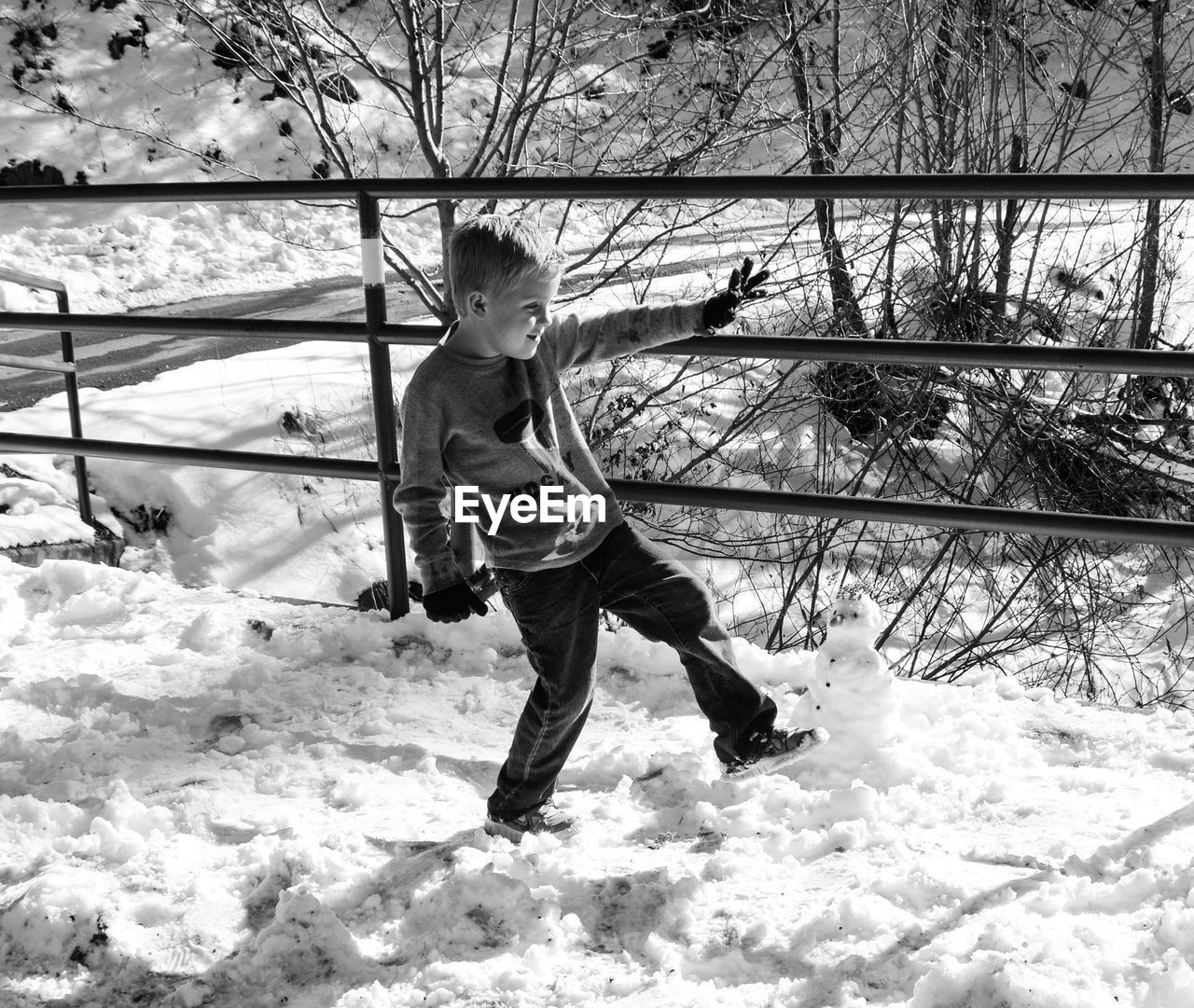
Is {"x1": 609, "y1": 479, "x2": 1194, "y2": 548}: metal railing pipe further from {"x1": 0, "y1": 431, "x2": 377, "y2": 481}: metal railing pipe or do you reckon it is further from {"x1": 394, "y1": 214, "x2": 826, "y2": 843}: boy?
{"x1": 0, "y1": 431, "x2": 377, "y2": 481}: metal railing pipe

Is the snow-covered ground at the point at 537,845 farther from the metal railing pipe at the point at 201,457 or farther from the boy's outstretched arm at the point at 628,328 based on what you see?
the boy's outstretched arm at the point at 628,328

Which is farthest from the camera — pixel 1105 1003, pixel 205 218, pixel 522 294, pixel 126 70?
pixel 126 70

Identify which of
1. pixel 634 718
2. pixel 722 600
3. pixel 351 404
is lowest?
pixel 722 600

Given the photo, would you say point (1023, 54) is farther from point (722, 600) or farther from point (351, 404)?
point (351, 404)

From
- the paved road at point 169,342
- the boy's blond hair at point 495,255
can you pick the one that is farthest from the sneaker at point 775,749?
the paved road at point 169,342

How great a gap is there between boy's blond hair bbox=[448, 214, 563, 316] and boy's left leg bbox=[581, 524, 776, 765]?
0.57 m

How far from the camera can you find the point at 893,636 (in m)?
8.27

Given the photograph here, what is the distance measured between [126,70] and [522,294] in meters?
15.0

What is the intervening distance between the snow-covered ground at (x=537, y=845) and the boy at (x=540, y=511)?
21 centimetres

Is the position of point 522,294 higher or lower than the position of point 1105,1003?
higher

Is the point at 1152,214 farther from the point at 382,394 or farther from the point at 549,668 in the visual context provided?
the point at 549,668

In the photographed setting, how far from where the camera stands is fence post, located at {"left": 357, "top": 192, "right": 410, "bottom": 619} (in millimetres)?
3289

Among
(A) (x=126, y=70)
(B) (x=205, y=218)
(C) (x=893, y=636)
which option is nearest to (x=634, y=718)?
(C) (x=893, y=636)

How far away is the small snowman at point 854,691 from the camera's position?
267 centimetres
